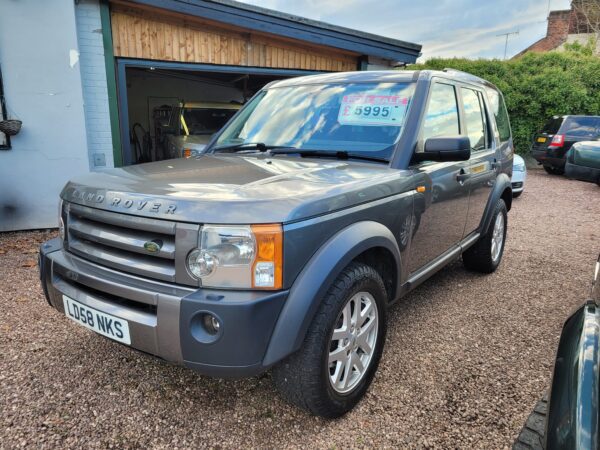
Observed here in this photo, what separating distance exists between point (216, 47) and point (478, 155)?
474 cm

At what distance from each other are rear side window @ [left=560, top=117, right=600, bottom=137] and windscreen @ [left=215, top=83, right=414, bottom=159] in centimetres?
1135

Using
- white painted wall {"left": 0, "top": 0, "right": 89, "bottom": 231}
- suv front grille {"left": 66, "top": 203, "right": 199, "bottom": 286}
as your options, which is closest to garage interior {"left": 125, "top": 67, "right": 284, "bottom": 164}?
white painted wall {"left": 0, "top": 0, "right": 89, "bottom": 231}

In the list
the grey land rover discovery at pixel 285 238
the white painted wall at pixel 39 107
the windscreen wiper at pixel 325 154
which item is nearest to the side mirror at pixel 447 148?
the grey land rover discovery at pixel 285 238

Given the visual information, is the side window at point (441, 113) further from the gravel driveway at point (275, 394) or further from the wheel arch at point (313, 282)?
the gravel driveway at point (275, 394)

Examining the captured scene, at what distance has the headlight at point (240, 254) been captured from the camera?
173 centimetres

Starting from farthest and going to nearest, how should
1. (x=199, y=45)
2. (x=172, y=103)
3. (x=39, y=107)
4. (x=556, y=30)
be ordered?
(x=556, y=30) → (x=172, y=103) → (x=199, y=45) → (x=39, y=107)

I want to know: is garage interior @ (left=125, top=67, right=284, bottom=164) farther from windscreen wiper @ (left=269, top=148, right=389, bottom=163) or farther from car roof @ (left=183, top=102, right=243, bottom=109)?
windscreen wiper @ (left=269, top=148, right=389, bottom=163)

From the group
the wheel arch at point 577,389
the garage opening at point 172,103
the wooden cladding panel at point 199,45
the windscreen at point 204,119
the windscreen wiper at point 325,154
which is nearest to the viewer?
the wheel arch at point 577,389

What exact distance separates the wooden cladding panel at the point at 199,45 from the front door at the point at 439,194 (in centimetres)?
460

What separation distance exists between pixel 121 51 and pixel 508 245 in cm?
593

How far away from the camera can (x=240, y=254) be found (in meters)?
1.75

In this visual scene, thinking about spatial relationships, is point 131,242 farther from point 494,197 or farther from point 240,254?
point 494,197

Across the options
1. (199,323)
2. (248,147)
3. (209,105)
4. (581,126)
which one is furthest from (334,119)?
(581,126)

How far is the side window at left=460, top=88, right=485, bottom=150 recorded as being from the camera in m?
3.62
